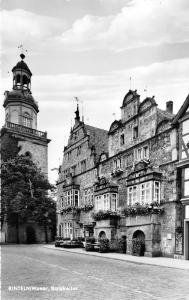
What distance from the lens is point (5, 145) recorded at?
44438 millimetres

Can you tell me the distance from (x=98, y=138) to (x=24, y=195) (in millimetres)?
10683

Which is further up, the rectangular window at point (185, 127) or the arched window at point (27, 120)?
the arched window at point (27, 120)

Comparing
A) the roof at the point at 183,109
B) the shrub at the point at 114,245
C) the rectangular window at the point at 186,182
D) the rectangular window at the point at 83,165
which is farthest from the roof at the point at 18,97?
the rectangular window at the point at 186,182

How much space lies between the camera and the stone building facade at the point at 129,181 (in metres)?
22.9

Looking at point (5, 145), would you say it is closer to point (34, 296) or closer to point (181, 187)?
point (181, 187)

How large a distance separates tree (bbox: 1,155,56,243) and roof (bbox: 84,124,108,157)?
30.3ft

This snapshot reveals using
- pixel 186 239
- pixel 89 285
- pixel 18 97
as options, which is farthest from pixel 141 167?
pixel 18 97

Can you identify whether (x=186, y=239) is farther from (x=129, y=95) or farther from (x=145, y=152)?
(x=129, y=95)

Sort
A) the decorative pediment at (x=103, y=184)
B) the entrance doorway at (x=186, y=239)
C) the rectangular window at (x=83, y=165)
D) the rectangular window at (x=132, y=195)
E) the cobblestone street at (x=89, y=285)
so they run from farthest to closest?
the rectangular window at (x=83, y=165)
the decorative pediment at (x=103, y=184)
the rectangular window at (x=132, y=195)
the entrance doorway at (x=186, y=239)
the cobblestone street at (x=89, y=285)

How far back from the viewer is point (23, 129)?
46.7 m

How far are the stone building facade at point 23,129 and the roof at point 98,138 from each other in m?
12.3

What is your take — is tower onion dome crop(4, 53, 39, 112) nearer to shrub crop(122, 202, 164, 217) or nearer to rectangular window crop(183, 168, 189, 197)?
shrub crop(122, 202, 164, 217)

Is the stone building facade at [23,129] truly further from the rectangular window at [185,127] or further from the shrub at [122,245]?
the rectangular window at [185,127]

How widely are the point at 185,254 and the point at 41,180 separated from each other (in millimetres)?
24075
